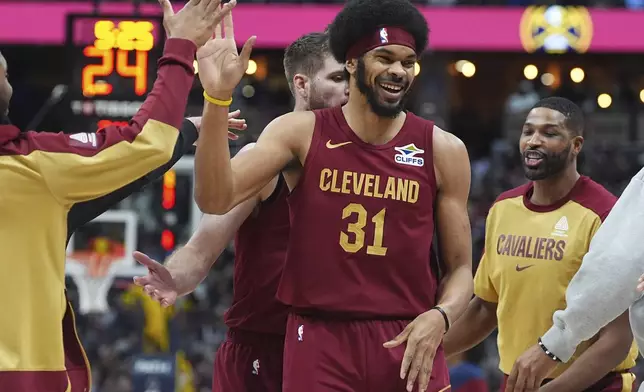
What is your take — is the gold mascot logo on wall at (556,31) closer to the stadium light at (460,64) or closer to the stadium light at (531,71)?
the stadium light at (531,71)

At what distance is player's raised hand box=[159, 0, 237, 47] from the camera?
13.1 feet

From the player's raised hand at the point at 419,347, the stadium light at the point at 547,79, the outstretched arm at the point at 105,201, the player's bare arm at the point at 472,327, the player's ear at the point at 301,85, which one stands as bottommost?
the player's bare arm at the point at 472,327

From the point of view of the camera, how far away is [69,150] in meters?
3.69

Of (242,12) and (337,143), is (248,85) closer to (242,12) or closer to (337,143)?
(242,12)

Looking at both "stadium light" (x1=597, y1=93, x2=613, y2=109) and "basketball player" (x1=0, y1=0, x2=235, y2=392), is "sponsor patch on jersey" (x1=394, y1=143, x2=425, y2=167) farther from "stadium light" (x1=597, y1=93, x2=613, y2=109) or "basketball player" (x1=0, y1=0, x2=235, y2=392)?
"stadium light" (x1=597, y1=93, x2=613, y2=109)

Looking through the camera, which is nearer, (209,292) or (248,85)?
(209,292)

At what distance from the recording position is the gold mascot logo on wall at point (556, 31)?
60.8 ft

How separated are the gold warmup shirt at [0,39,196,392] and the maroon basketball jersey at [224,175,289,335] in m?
1.45

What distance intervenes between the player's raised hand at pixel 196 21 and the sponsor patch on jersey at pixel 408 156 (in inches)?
36.6

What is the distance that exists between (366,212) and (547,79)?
18.5 m

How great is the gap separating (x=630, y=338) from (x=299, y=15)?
13995 millimetres

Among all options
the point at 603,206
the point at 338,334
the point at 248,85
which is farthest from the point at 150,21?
the point at 248,85

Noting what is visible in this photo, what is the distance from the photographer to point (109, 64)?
11391 millimetres

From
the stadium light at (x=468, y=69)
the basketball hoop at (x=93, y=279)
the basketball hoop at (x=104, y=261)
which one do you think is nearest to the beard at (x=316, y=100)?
the basketball hoop at (x=104, y=261)
